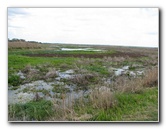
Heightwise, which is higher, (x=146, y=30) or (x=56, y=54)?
(x=146, y=30)

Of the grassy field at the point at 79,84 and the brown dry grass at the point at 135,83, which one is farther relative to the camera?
the brown dry grass at the point at 135,83

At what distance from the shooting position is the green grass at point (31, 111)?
2.80 m

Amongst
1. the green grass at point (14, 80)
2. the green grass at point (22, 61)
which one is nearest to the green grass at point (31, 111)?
the green grass at point (14, 80)

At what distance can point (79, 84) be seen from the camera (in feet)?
9.62

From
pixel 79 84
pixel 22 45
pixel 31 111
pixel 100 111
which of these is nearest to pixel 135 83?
pixel 100 111

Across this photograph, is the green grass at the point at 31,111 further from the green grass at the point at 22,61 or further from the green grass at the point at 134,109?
the green grass at the point at 134,109

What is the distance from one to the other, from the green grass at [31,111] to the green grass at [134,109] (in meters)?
0.51

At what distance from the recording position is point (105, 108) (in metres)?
2.88

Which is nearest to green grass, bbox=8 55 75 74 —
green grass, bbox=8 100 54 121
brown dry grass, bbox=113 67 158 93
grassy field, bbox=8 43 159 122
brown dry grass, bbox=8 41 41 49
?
→ grassy field, bbox=8 43 159 122

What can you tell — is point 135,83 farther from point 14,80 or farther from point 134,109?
point 14,80

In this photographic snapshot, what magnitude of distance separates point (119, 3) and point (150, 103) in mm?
1134

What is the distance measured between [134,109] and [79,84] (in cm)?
65

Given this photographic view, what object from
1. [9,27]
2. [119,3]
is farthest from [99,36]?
[9,27]

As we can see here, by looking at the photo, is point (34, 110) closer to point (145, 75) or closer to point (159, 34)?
point (145, 75)
